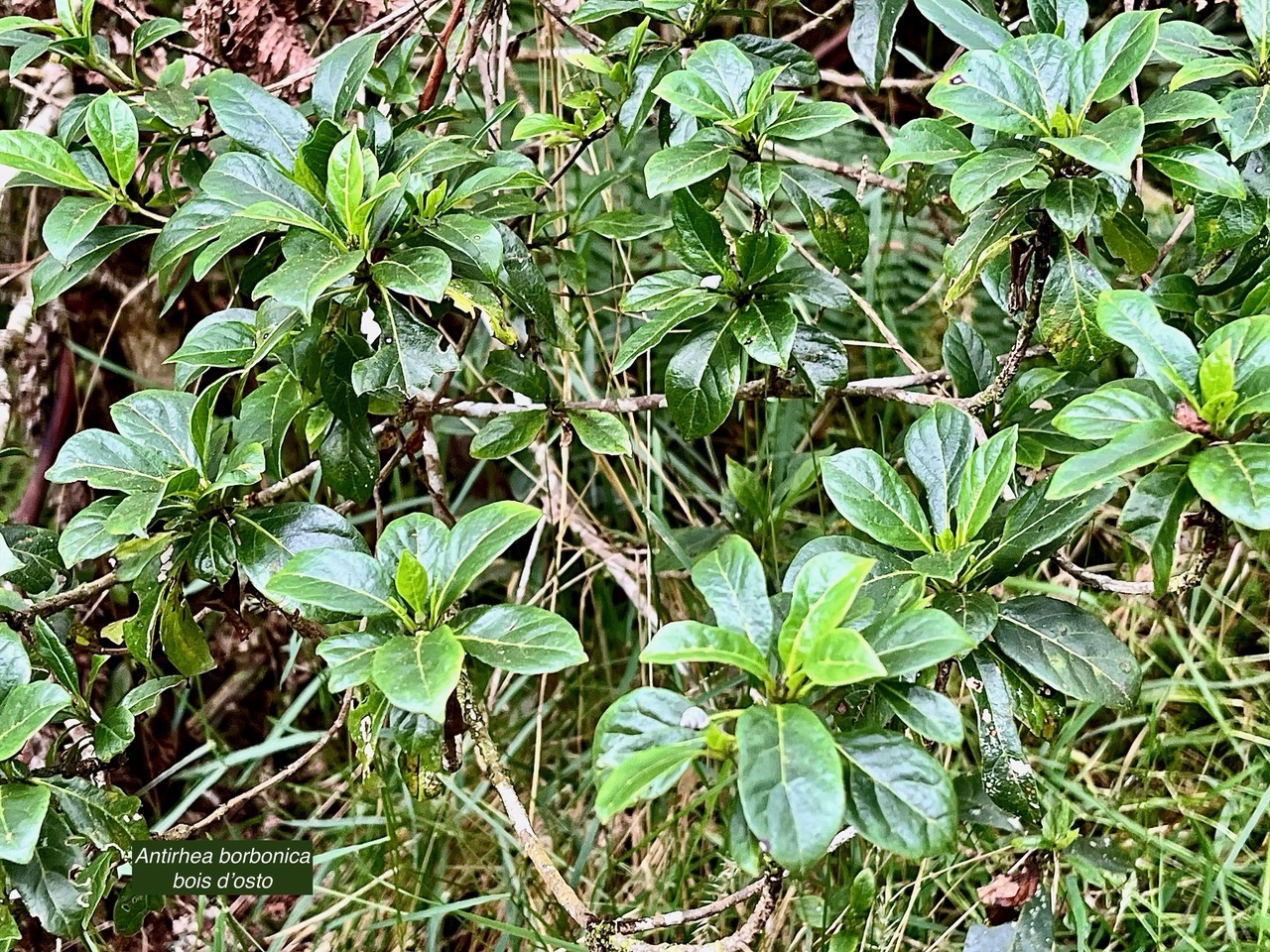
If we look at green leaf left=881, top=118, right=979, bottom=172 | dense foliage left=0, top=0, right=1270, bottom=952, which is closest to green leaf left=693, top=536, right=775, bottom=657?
dense foliage left=0, top=0, right=1270, bottom=952

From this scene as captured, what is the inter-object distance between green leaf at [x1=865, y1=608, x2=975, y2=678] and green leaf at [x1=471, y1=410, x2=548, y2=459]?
1.65 ft

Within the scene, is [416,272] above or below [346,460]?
above

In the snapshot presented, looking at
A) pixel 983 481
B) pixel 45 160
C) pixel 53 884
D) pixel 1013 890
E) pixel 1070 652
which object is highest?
pixel 45 160

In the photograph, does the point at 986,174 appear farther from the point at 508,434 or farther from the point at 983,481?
the point at 508,434

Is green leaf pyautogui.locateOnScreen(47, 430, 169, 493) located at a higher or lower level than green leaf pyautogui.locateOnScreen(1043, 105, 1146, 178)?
lower

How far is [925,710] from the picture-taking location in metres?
0.67

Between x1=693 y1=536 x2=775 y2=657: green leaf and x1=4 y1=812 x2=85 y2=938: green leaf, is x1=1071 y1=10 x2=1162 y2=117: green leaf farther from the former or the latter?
x1=4 y1=812 x2=85 y2=938: green leaf

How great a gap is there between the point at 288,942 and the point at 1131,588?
119 centimetres

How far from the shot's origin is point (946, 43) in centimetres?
215

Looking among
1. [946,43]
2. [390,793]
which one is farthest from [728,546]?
[946,43]

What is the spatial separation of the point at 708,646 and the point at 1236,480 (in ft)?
1.06

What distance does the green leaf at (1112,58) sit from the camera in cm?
76

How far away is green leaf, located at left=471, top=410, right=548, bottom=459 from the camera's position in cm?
107

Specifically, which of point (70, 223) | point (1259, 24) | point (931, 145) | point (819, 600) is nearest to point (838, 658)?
point (819, 600)
